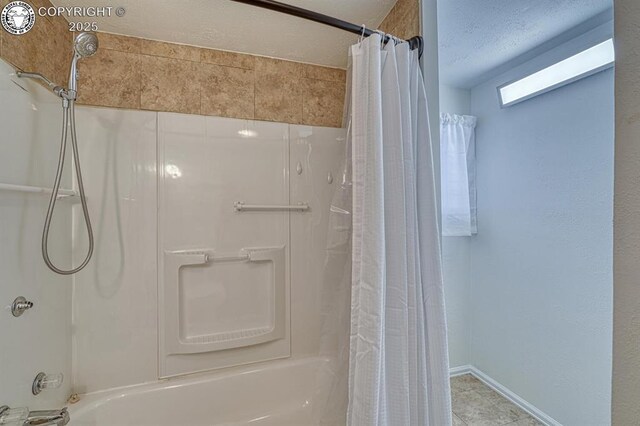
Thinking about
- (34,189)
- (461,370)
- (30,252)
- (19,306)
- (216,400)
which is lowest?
(216,400)

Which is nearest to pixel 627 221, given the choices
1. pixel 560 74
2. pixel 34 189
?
pixel 560 74

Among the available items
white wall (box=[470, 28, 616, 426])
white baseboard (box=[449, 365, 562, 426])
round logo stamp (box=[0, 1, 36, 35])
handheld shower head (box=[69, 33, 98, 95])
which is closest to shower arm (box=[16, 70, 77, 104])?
handheld shower head (box=[69, 33, 98, 95])

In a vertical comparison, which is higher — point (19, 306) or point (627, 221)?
point (627, 221)

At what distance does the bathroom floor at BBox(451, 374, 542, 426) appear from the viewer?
0.95 metres

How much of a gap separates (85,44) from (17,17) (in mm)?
215

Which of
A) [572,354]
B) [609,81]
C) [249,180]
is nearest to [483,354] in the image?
[572,354]

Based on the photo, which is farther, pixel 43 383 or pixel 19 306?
pixel 43 383

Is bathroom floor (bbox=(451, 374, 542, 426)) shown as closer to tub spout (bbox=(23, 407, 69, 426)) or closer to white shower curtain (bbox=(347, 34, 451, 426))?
white shower curtain (bbox=(347, 34, 451, 426))

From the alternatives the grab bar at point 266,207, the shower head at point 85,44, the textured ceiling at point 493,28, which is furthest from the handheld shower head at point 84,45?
the textured ceiling at point 493,28

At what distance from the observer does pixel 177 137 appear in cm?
149

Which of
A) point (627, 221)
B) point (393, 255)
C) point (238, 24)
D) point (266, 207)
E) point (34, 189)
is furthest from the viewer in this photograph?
point (266, 207)

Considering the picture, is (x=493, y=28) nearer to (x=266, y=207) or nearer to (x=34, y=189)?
(x=266, y=207)

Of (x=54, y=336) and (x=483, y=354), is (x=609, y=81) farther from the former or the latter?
(x=54, y=336)

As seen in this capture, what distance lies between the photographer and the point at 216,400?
57.8 inches
